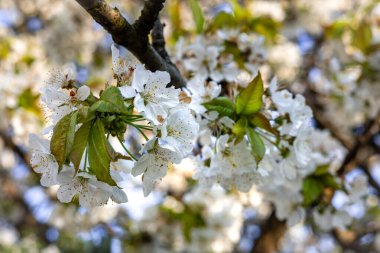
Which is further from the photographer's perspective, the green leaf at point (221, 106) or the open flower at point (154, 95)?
the green leaf at point (221, 106)

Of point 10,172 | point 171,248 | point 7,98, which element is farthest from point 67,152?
point 10,172

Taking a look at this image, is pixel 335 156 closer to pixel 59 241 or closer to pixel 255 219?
pixel 255 219

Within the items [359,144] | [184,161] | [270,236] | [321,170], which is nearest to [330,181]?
[321,170]

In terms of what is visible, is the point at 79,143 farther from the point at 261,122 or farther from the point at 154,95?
the point at 261,122

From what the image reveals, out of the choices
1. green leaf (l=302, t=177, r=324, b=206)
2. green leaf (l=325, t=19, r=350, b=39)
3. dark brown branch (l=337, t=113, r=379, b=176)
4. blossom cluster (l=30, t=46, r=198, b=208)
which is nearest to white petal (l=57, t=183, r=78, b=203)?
blossom cluster (l=30, t=46, r=198, b=208)

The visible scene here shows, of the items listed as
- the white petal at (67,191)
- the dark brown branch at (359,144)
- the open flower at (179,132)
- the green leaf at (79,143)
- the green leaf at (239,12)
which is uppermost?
the green leaf at (79,143)

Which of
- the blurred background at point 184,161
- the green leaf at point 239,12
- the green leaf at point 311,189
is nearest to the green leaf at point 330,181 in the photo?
the green leaf at point 311,189

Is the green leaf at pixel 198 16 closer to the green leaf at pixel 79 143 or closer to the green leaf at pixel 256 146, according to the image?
the green leaf at pixel 256 146
